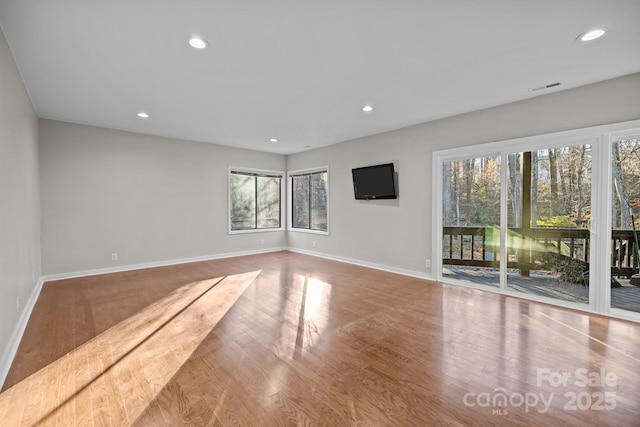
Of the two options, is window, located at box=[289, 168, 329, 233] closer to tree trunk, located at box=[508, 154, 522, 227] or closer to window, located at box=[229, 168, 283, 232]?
window, located at box=[229, 168, 283, 232]

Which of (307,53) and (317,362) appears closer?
(317,362)

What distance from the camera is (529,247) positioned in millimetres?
3963

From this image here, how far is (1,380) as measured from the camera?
2068 mm

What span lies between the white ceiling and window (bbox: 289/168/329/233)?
2.91 meters

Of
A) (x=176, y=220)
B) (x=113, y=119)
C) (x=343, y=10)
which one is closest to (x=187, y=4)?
→ (x=343, y=10)

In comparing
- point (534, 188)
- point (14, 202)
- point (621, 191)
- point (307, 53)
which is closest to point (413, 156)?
point (534, 188)

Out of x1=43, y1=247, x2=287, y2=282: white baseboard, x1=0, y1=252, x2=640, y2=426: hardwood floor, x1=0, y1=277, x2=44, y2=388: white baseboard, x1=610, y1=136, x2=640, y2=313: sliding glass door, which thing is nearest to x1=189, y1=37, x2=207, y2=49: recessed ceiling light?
x1=0, y1=252, x2=640, y2=426: hardwood floor

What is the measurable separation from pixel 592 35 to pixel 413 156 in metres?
2.84

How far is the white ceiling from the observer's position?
212 centimetres

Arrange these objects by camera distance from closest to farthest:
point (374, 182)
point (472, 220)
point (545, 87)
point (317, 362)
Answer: point (317, 362), point (545, 87), point (472, 220), point (374, 182)

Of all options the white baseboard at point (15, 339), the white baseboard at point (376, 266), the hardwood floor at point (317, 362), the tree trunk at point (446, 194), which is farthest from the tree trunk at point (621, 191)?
the white baseboard at point (15, 339)

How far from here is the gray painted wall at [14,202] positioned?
2328 millimetres

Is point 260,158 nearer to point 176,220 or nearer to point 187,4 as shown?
point 176,220

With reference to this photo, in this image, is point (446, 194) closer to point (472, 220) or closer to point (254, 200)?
point (472, 220)
